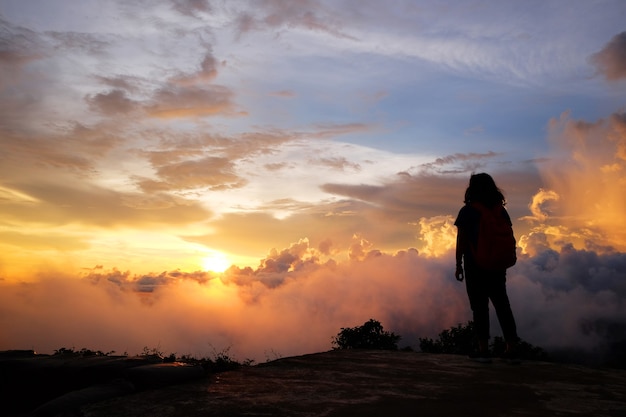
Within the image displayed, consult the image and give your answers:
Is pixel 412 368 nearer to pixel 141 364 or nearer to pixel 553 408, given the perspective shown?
pixel 553 408

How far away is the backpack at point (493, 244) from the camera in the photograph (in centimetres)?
559

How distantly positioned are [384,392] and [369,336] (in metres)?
15.7

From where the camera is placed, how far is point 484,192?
5.80m

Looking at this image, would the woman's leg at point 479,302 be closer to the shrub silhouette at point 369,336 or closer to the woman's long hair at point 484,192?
the woman's long hair at point 484,192

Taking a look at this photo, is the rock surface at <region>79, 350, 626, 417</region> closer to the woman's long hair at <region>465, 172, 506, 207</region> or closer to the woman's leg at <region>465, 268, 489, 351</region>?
the woman's leg at <region>465, 268, 489, 351</region>

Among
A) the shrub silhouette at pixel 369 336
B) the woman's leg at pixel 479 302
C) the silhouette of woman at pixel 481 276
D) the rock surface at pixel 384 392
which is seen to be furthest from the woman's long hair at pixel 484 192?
the shrub silhouette at pixel 369 336

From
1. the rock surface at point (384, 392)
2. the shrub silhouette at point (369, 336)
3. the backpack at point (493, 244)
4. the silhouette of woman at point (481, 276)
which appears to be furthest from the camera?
the shrub silhouette at point (369, 336)

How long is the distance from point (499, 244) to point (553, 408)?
234 cm

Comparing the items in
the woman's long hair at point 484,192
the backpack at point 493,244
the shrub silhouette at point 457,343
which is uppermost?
the woman's long hair at point 484,192

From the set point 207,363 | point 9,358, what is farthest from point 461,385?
point 9,358

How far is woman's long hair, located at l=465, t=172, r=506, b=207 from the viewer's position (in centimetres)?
579

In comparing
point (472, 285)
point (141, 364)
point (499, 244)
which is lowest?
point (141, 364)

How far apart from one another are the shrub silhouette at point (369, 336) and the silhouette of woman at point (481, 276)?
12533 millimetres

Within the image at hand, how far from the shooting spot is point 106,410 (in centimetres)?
338
